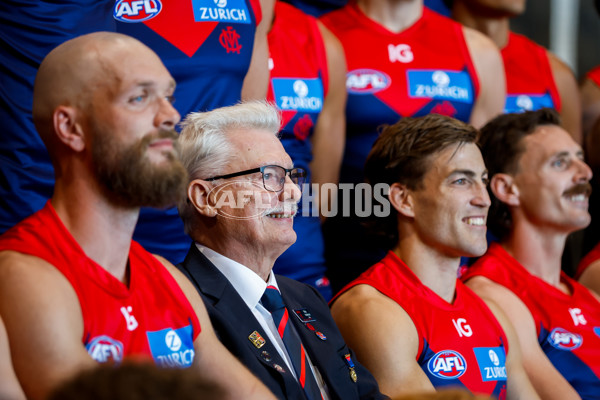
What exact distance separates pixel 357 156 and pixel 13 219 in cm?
158

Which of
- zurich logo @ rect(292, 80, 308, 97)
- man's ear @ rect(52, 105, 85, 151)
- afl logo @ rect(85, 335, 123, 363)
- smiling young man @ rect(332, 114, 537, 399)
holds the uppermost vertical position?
man's ear @ rect(52, 105, 85, 151)

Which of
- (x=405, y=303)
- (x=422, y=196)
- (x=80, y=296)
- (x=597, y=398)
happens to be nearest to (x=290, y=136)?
(x=422, y=196)

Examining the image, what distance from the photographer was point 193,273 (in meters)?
2.31

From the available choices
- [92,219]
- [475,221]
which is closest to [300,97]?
[475,221]

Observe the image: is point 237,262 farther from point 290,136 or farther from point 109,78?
point 290,136

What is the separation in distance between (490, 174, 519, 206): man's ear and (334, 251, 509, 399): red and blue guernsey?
2.02 ft

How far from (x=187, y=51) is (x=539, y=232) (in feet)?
5.00

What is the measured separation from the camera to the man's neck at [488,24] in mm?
4508

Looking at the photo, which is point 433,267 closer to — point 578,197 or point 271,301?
point 271,301

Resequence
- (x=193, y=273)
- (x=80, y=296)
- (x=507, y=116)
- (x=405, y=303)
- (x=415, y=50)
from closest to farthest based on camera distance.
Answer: (x=80, y=296)
(x=193, y=273)
(x=405, y=303)
(x=507, y=116)
(x=415, y=50)

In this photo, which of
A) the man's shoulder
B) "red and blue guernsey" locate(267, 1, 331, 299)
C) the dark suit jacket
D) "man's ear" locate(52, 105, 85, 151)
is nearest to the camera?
"man's ear" locate(52, 105, 85, 151)

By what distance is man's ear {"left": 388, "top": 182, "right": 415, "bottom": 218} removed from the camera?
117 inches

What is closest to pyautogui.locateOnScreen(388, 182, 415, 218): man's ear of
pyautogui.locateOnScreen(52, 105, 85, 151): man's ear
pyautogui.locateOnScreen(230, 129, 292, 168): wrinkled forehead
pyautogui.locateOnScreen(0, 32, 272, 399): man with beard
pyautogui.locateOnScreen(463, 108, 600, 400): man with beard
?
pyautogui.locateOnScreen(463, 108, 600, 400): man with beard

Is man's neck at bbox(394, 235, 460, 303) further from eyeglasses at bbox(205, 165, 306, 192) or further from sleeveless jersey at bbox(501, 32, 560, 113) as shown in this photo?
sleeveless jersey at bbox(501, 32, 560, 113)
